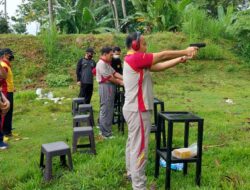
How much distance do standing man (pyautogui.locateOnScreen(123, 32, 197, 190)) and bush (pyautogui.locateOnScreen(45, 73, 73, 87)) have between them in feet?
30.6

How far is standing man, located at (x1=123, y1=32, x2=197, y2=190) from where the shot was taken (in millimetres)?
4574

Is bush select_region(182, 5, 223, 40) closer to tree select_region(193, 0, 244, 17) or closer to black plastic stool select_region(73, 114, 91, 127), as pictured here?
black plastic stool select_region(73, 114, 91, 127)

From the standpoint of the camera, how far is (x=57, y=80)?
13930 millimetres

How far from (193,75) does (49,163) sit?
10.5m

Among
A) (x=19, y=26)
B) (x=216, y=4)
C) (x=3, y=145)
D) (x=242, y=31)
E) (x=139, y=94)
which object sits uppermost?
(x=216, y=4)

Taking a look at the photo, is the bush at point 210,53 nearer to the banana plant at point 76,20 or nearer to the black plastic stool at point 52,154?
the banana plant at point 76,20

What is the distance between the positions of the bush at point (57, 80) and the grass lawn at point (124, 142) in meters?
0.57

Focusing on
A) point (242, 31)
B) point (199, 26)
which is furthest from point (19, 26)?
point (242, 31)

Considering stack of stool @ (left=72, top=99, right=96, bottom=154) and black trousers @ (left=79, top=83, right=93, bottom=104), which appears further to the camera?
black trousers @ (left=79, top=83, right=93, bottom=104)

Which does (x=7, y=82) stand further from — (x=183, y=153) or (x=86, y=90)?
(x=183, y=153)

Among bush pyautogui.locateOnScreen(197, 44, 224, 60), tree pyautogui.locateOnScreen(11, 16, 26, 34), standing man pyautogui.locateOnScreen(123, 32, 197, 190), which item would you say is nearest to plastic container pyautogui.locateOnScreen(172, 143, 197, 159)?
standing man pyautogui.locateOnScreen(123, 32, 197, 190)

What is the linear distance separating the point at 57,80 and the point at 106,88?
6868 millimetres

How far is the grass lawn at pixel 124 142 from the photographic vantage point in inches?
204

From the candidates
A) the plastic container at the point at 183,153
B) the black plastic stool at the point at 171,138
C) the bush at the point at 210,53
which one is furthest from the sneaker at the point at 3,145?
the bush at the point at 210,53
